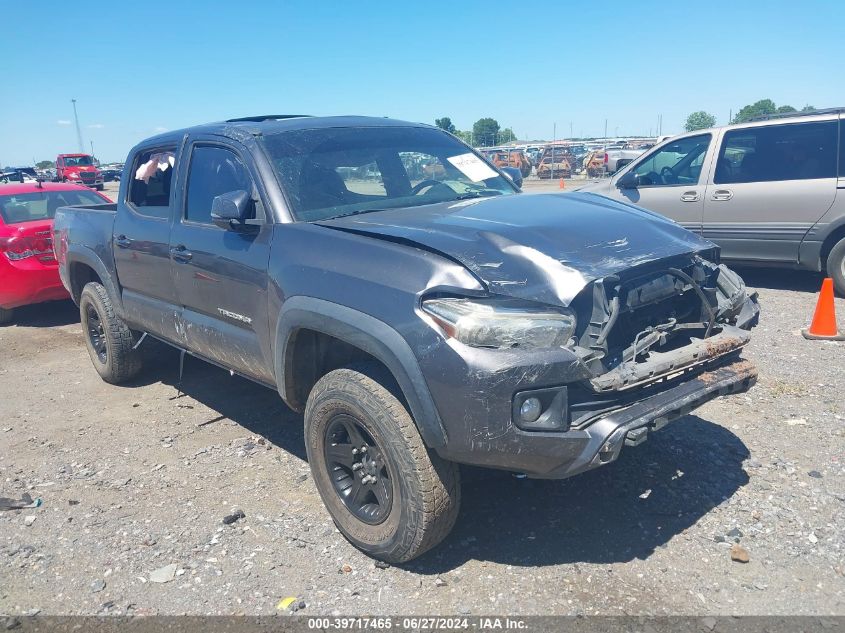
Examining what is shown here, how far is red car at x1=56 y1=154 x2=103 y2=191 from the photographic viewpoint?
3962 cm

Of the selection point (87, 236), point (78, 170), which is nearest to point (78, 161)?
point (78, 170)

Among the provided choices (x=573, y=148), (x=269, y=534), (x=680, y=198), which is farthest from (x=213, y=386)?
(x=573, y=148)

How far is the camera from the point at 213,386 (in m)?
5.78

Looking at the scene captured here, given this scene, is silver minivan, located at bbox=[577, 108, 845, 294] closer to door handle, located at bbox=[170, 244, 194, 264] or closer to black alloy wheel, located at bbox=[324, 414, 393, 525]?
door handle, located at bbox=[170, 244, 194, 264]

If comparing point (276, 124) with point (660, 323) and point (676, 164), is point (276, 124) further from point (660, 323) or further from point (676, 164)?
point (676, 164)

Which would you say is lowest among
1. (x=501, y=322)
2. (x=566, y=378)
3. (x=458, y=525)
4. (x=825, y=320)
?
(x=458, y=525)

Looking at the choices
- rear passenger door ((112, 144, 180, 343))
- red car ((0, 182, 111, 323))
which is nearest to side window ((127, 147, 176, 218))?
rear passenger door ((112, 144, 180, 343))

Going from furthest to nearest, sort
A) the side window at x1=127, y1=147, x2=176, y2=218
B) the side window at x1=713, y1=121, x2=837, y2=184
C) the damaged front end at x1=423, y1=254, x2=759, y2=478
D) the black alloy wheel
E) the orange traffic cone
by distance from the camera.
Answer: the side window at x1=713, y1=121, x2=837, y2=184, the orange traffic cone, the side window at x1=127, y1=147, x2=176, y2=218, the black alloy wheel, the damaged front end at x1=423, y1=254, x2=759, y2=478

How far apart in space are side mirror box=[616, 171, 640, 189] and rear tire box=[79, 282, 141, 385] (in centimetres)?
578

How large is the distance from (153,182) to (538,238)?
10.3ft

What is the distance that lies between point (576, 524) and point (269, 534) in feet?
5.01

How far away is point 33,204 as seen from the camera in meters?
8.48

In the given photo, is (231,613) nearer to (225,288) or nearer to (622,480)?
(225,288)

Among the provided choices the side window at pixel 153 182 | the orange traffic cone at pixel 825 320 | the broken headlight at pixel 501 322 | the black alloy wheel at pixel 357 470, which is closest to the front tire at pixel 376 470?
the black alloy wheel at pixel 357 470
